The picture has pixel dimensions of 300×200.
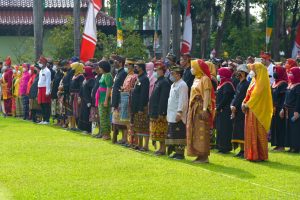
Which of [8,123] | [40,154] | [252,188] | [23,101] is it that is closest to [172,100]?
[40,154]

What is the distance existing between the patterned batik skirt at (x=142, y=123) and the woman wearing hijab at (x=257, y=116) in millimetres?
2439

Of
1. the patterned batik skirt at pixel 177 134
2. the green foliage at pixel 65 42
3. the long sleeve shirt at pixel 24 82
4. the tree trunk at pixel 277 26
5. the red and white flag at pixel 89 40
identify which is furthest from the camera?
the tree trunk at pixel 277 26

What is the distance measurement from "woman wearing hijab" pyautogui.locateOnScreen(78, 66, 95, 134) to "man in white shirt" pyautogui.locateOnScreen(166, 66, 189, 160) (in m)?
5.15

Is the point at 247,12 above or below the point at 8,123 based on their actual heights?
above

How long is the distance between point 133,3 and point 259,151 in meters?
35.5

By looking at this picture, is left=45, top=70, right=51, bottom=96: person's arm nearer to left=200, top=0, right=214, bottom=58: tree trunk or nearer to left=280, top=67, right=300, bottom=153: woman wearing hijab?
left=280, top=67, right=300, bottom=153: woman wearing hijab

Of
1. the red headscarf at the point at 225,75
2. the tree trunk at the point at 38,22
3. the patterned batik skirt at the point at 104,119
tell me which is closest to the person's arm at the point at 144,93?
the red headscarf at the point at 225,75

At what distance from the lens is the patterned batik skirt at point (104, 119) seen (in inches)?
734

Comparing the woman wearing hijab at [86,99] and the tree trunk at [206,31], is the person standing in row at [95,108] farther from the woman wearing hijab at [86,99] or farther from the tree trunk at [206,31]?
the tree trunk at [206,31]

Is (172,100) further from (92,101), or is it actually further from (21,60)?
(21,60)

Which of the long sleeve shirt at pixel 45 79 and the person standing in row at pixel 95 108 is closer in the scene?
the person standing in row at pixel 95 108

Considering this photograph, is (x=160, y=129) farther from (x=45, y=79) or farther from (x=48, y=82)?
(x=45, y=79)

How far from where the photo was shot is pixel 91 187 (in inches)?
457

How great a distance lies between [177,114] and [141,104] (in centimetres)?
173
